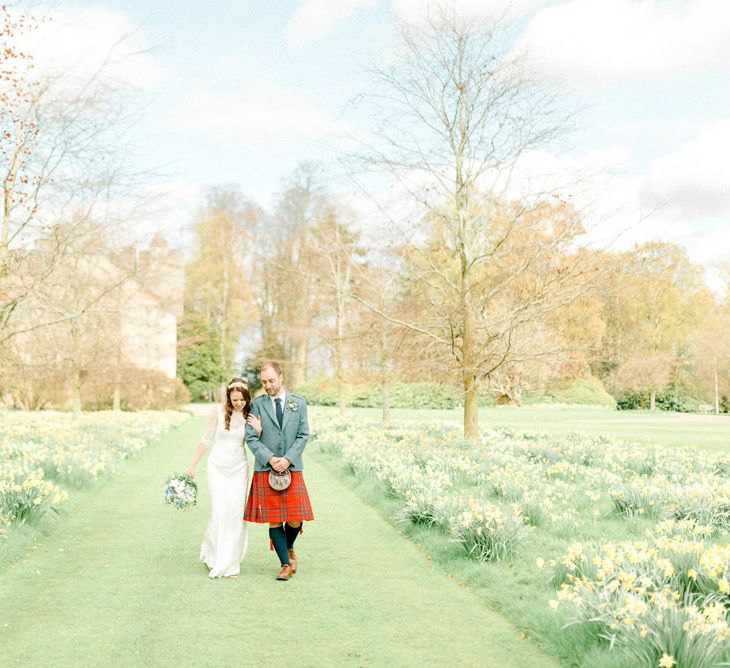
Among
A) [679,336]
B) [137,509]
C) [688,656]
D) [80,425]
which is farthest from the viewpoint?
[679,336]

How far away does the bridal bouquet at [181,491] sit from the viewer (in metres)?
7.76

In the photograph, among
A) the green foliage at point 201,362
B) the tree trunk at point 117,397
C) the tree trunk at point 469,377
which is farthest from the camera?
the green foliage at point 201,362

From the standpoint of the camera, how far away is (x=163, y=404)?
39000 mm

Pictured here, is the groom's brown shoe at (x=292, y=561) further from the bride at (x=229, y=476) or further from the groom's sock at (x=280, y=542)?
the bride at (x=229, y=476)

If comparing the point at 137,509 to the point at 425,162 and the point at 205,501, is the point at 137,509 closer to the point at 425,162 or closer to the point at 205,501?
the point at 205,501

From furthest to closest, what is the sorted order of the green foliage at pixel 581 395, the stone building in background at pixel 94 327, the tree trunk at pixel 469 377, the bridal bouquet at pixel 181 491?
1. the green foliage at pixel 581 395
2. the stone building in background at pixel 94 327
3. the tree trunk at pixel 469 377
4. the bridal bouquet at pixel 181 491

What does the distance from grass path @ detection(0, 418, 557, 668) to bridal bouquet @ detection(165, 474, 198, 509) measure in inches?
23.8

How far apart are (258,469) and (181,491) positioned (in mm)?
961

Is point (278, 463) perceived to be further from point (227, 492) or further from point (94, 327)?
point (94, 327)

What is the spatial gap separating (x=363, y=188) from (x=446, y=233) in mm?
3391

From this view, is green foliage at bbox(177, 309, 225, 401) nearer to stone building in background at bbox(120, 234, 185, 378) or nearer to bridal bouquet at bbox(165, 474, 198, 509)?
stone building in background at bbox(120, 234, 185, 378)

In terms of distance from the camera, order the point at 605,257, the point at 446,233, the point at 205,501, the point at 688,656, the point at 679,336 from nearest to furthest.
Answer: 1. the point at 688,656
2. the point at 205,501
3. the point at 605,257
4. the point at 446,233
5. the point at 679,336

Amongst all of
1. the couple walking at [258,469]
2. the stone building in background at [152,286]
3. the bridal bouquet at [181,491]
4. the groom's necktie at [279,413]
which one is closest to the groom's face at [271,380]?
the couple walking at [258,469]

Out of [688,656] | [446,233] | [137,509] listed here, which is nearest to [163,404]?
[446,233]
